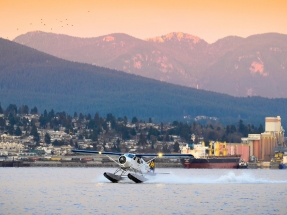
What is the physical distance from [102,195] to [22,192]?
9920 mm

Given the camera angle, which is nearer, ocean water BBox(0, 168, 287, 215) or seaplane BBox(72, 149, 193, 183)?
ocean water BBox(0, 168, 287, 215)

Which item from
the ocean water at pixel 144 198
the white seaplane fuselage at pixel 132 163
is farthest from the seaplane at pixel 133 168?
the ocean water at pixel 144 198

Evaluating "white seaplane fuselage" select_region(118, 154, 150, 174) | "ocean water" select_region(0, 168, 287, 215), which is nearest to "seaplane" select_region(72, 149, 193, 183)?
"white seaplane fuselage" select_region(118, 154, 150, 174)

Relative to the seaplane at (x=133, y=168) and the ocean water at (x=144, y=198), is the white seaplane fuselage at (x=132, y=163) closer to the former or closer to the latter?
the seaplane at (x=133, y=168)

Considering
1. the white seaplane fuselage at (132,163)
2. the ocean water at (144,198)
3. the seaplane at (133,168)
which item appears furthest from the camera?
the seaplane at (133,168)

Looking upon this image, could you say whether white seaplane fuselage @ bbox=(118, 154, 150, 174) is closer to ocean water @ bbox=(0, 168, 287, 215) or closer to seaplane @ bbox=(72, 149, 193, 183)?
seaplane @ bbox=(72, 149, 193, 183)

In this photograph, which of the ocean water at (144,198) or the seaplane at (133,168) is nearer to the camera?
the ocean water at (144,198)

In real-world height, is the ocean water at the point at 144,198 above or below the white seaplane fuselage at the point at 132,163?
below

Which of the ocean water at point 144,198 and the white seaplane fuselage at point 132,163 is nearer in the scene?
the ocean water at point 144,198

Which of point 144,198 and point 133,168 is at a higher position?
point 133,168

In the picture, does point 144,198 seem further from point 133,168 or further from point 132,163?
point 133,168

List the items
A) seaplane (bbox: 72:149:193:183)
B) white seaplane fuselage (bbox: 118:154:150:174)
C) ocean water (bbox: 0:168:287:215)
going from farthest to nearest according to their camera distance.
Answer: seaplane (bbox: 72:149:193:183) < white seaplane fuselage (bbox: 118:154:150:174) < ocean water (bbox: 0:168:287:215)

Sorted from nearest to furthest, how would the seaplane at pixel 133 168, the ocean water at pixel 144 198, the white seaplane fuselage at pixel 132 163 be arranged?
the ocean water at pixel 144 198
the white seaplane fuselage at pixel 132 163
the seaplane at pixel 133 168

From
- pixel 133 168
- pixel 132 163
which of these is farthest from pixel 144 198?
pixel 133 168
